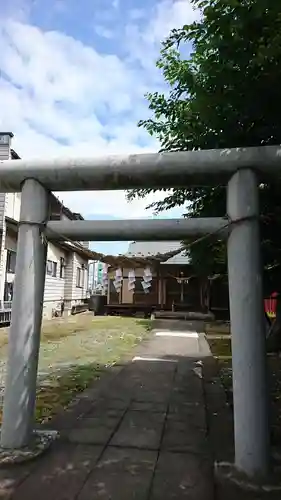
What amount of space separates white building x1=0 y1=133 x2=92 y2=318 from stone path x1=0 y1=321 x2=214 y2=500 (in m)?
3.13

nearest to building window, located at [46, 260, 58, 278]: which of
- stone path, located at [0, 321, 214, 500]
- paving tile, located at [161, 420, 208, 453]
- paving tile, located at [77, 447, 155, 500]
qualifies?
stone path, located at [0, 321, 214, 500]

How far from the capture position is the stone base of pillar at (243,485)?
9.80ft

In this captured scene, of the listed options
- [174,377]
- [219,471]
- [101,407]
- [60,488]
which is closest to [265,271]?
[174,377]

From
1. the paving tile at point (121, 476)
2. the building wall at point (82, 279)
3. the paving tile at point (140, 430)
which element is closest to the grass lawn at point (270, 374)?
the paving tile at point (140, 430)

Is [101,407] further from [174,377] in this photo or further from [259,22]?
[259,22]

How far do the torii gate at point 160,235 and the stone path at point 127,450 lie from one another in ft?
1.50

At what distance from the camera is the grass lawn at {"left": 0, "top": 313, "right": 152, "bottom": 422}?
611 cm

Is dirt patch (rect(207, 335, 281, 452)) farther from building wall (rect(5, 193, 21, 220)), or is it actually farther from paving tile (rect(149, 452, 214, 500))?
building wall (rect(5, 193, 21, 220))

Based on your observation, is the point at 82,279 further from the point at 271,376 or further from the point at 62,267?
the point at 271,376

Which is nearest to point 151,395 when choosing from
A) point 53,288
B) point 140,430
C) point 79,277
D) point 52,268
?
point 140,430

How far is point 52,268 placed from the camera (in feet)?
67.5

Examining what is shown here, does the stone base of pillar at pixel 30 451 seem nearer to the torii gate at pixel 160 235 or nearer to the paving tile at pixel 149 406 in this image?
the torii gate at pixel 160 235

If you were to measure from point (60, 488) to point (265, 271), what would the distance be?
505 cm

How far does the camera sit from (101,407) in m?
5.39
